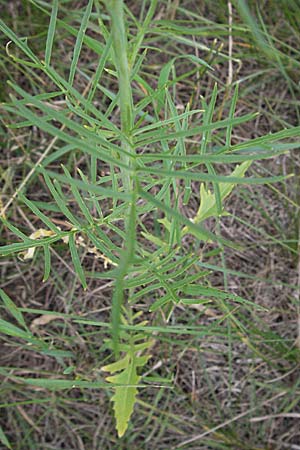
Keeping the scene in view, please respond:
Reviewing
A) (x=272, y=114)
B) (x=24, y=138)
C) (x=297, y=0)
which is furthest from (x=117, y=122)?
(x=297, y=0)

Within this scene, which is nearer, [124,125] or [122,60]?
[122,60]

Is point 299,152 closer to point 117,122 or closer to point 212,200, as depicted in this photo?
point 212,200

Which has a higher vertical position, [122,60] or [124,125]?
[122,60]

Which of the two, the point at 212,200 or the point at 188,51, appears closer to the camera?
the point at 212,200

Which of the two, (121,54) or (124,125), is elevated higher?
(121,54)

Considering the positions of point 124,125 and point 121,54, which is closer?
point 121,54

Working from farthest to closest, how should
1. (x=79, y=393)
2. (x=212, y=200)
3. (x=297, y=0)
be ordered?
(x=79, y=393) < (x=297, y=0) < (x=212, y=200)

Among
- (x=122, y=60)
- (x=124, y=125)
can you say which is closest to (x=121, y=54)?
(x=122, y=60)

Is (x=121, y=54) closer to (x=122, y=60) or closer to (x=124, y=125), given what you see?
(x=122, y=60)

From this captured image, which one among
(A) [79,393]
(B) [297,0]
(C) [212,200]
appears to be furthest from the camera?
(A) [79,393]

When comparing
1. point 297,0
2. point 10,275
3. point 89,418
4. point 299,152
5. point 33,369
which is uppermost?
point 297,0

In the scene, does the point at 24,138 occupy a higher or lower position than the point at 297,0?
lower
